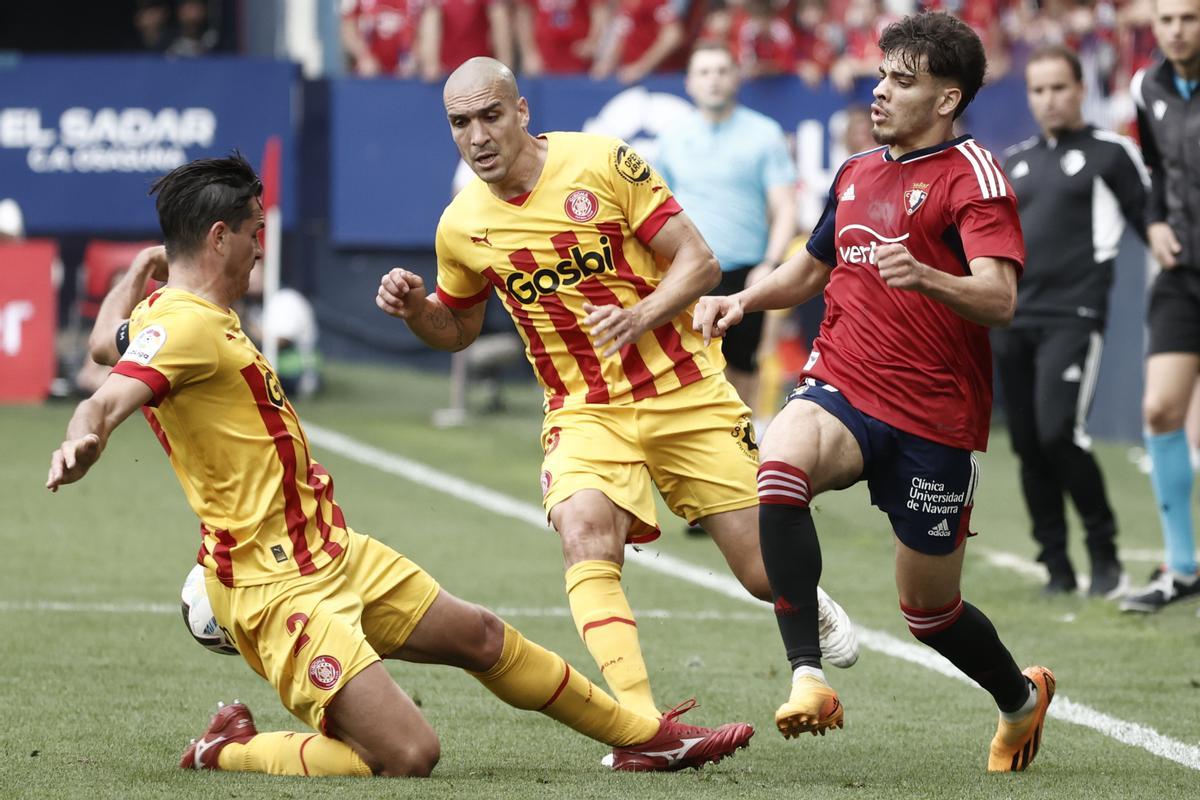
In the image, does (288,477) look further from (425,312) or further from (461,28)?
(461,28)

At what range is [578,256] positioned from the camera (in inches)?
231

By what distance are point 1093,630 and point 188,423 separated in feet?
13.4

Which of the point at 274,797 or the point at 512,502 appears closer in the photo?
the point at 274,797

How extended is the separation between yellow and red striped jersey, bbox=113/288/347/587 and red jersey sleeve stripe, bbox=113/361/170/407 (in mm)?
110

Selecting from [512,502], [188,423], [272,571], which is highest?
[188,423]

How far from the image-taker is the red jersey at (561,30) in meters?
16.7

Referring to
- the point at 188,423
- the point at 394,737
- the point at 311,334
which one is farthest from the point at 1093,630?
the point at 311,334

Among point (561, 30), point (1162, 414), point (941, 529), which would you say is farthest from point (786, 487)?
point (561, 30)

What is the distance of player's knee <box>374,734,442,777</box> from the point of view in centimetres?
504

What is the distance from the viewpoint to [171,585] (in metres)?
8.42

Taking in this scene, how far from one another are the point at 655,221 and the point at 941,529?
1.30 m

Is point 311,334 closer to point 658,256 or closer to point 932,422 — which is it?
point 658,256

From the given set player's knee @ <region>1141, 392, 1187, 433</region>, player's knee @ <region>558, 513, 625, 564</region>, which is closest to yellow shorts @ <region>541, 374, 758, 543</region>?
player's knee @ <region>558, 513, 625, 564</region>

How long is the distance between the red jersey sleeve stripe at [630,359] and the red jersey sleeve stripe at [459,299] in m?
0.39
